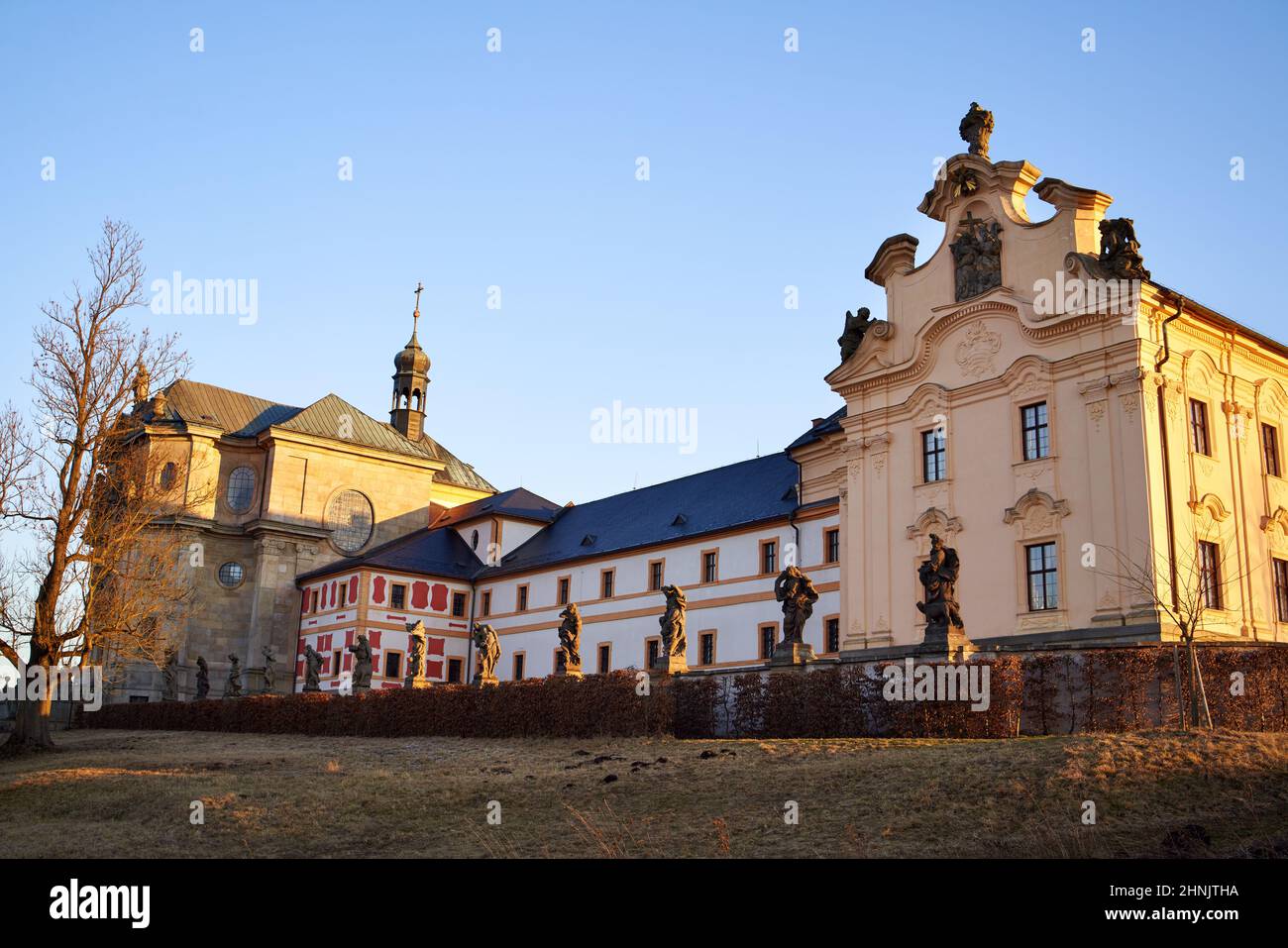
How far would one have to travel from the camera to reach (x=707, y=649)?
43.6m

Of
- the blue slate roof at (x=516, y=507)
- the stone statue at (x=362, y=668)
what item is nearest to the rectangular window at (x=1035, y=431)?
the stone statue at (x=362, y=668)

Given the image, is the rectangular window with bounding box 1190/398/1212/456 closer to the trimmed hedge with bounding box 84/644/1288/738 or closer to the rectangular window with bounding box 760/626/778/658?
the trimmed hedge with bounding box 84/644/1288/738

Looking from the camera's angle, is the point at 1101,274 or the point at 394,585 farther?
the point at 394,585

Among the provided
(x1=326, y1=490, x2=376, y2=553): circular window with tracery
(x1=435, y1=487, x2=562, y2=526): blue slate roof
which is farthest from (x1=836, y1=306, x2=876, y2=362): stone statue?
(x1=326, y1=490, x2=376, y2=553): circular window with tracery

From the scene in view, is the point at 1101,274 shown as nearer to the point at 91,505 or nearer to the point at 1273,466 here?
the point at 1273,466

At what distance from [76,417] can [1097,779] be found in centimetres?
2604

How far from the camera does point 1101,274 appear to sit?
95.9 ft

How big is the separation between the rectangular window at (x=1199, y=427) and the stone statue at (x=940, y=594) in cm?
1025

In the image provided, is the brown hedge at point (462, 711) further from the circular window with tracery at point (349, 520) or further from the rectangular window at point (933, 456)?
the circular window with tracery at point (349, 520)

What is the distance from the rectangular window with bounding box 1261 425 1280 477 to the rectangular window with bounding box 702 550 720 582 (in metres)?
19.1

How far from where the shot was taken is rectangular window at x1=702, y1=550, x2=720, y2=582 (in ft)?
146

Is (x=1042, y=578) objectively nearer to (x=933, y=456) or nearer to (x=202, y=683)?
(x=933, y=456)
